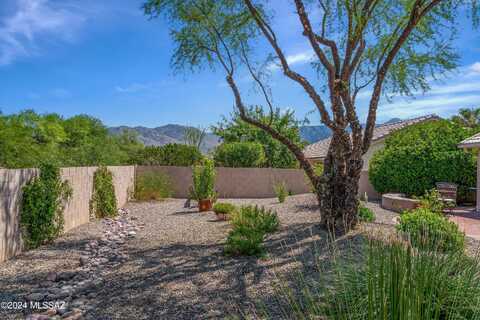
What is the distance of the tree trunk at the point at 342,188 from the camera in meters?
6.64

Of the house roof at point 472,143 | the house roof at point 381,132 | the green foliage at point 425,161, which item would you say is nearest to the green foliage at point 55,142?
the green foliage at point 425,161

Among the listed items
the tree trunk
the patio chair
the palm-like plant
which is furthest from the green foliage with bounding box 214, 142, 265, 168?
the palm-like plant

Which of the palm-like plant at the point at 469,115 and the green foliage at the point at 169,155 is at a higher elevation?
the palm-like plant at the point at 469,115

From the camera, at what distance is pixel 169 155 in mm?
19062

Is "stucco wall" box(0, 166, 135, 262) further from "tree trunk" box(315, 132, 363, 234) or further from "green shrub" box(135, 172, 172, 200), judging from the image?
"tree trunk" box(315, 132, 363, 234)

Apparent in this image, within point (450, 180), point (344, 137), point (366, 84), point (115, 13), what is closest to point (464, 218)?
point (450, 180)

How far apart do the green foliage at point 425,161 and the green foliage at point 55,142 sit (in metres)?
10.4

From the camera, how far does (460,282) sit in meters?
2.65

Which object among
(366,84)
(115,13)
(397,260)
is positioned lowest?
(397,260)

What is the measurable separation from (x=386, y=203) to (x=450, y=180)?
2.71m

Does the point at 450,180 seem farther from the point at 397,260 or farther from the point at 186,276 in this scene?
the point at 397,260

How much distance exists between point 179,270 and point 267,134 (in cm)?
1848

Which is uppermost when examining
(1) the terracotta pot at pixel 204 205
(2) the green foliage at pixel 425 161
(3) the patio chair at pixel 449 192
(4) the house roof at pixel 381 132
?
(4) the house roof at pixel 381 132

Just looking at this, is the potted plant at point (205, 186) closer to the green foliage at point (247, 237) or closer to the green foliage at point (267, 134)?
the green foliage at point (247, 237)
